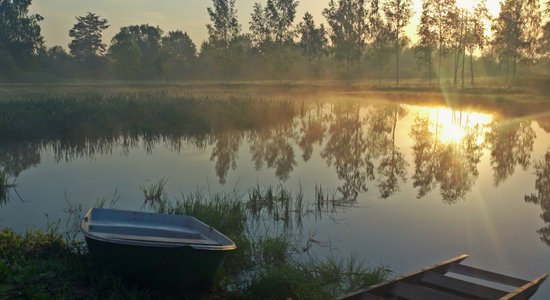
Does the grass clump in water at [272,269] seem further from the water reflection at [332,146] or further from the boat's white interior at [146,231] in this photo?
the water reflection at [332,146]

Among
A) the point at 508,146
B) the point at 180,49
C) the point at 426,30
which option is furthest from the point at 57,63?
the point at 508,146

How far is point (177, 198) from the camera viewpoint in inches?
391

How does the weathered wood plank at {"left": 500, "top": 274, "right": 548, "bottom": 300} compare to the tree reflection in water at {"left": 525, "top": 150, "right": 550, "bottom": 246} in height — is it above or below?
above

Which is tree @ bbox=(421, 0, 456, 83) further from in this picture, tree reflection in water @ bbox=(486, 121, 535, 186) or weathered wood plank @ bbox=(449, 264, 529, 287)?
weathered wood plank @ bbox=(449, 264, 529, 287)

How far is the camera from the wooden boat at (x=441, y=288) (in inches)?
197

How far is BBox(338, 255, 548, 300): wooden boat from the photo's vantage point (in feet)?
16.4

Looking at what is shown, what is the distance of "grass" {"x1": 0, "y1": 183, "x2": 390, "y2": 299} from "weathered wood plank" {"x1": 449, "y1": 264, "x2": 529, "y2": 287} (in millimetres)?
857

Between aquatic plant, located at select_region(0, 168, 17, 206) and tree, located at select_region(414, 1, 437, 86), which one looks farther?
tree, located at select_region(414, 1, 437, 86)

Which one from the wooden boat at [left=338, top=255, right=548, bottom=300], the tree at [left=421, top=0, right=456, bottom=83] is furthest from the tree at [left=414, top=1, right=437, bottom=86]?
the wooden boat at [left=338, top=255, right=548, bottom=300]

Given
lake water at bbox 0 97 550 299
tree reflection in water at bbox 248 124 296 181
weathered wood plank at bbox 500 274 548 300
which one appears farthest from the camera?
tree reflection in water at bbox 248 124 296 181

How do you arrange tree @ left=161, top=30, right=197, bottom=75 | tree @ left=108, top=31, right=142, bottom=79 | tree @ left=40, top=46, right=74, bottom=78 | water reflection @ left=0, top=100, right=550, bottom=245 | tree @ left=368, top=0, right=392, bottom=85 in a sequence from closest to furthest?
1. water reflection @ left=0, top=100, right=550, bottom=245
2. tree @ left=368, top=0, right=392, bottom=85
3. tree @ left=108, top=31, right=142, bottom=79
4. tree @ left=40, top=46, right=74, bottom=78
5. tree @ left=161, top=30, right=197, bottom=75

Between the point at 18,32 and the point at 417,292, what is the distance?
71.2 m

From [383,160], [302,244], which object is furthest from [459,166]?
[302,244]

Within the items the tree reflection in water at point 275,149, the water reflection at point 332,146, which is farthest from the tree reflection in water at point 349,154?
the tree reflection in water at point 275,149
